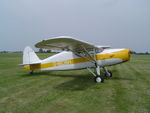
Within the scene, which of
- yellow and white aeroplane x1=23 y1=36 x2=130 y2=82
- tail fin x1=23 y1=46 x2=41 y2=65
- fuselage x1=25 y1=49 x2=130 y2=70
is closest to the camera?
yellow and white aeroplane x1=23 y1=36 x2=130 y2=82

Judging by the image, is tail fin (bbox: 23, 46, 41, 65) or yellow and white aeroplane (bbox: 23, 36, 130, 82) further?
tail fin (bbox: 23, 46, 41, 65)

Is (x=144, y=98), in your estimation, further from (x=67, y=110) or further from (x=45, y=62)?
(x=45, y=62)

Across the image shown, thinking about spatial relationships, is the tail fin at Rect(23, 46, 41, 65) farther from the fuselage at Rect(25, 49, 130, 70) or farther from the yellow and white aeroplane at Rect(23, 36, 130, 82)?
the fuselage at Rect(25, 49, 130, 70)

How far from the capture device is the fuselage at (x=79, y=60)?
753cm

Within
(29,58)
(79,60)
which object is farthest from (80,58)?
(29,58)

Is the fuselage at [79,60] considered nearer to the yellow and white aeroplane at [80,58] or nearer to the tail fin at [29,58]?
the yellow and white aeroplane at [80,58]

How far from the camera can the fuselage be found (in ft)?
24.7

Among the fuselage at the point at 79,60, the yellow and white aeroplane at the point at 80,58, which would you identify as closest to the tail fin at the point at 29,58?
the yellow and white aeroplane at the point at 80,58

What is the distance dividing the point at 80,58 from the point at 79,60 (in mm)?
137

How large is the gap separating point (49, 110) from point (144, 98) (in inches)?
122

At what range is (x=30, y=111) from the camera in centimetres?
379

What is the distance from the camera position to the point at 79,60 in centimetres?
849

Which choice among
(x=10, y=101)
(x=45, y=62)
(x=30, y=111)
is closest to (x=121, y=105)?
(x=30, y=111)

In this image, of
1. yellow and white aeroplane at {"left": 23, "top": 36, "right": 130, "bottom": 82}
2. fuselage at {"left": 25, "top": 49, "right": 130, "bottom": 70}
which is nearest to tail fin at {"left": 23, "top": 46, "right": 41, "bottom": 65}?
yellow and white aeroplane at {"left": 23, "top": 36, "right": 130, "bottom": 82}
